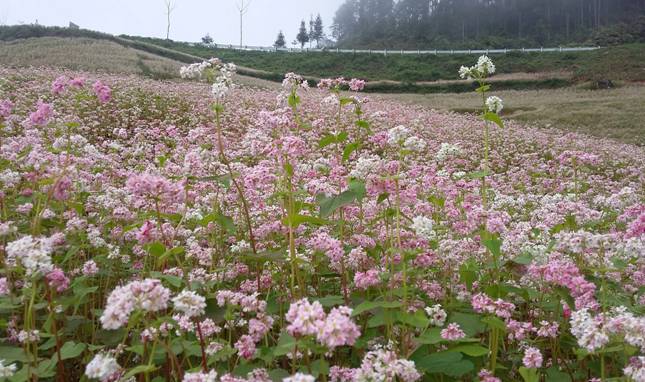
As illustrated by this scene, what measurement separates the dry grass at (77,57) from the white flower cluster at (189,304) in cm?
3176

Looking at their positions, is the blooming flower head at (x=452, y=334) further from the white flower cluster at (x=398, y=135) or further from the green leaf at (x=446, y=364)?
the white flower cluster at (x=398, y=135)

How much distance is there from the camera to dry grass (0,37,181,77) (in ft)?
106

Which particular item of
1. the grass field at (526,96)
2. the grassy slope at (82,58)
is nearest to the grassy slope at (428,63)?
the grass field at (526,96)

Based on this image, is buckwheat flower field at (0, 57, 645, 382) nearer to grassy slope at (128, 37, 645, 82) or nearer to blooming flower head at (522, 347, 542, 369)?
blooming flower head at (522, 347, 542, 369)

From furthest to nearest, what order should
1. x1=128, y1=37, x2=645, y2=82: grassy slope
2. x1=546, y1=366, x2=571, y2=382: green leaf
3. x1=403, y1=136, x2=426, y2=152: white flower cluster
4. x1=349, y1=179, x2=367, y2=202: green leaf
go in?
1. x1=128, y1=37, x2=645, y2=82: grassy slope
2. x1=403, y1=136, x2=426, y2=152: white flower cluster
3. x1=349, y1=179, x2=367, y2=202: green leaf
4. x1=546, y1=366, x2=571, y2=382: green leaf

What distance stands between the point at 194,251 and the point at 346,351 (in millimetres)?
1408

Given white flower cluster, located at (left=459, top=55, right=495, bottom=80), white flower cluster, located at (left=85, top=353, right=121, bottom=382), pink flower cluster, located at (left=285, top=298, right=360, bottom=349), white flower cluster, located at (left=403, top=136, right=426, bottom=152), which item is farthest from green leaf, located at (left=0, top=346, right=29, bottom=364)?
white flower cluster, located at (left=459, top=55, right=495, bottom=80)

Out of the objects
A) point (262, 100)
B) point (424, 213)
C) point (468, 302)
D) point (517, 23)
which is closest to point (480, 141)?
point (262, 100)

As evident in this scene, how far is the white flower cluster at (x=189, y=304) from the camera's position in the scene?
7.23ft

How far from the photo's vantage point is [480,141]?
17.5 m

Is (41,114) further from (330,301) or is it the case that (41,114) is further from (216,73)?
(330,301)

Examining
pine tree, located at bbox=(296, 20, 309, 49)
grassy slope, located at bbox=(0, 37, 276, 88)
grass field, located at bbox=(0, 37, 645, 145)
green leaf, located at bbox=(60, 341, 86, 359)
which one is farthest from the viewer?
pine tree, located at bbox=(296, 20, 309, 49)

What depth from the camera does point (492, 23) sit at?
104 m

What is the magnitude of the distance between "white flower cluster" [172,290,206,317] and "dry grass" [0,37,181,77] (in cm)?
3176
